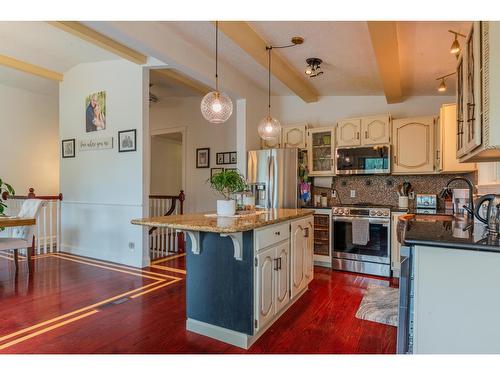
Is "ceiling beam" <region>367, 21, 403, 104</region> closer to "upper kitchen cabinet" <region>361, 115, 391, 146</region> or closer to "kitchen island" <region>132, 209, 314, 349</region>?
"upper kitchen cabinet" <region>361, 115, 391, 146</region>

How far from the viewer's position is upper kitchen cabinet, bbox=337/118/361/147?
434 centimetres

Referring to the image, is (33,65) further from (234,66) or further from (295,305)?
(295,305)

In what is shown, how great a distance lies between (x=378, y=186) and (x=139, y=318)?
3583 mm

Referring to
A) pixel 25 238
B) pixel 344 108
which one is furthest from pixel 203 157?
pixel 25 238

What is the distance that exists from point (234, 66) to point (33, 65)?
3.23 m

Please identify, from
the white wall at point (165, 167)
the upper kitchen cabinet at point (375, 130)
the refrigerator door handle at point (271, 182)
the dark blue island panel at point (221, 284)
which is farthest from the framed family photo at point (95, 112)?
the upper kitchen cabinet at point (375, 130)

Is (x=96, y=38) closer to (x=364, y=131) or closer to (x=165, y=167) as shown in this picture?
(x=364, y=131)

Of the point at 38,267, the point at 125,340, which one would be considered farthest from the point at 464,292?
the point at 38,267

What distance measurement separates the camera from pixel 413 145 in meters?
4.05

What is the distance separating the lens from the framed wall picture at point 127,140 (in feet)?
14.1

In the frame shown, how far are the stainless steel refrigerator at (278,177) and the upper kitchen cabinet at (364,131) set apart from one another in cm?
70

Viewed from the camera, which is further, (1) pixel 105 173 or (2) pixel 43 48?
(1) pixel 105 173
